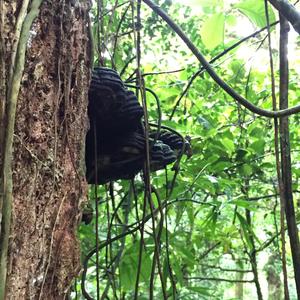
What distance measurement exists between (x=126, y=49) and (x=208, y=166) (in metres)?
0.69

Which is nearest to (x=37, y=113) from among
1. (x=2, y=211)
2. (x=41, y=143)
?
(x=41, y=143)

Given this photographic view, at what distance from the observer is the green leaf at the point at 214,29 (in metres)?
1.08

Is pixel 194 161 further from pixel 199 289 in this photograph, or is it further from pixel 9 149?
pixel 9 149

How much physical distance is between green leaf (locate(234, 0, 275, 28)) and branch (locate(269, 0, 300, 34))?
351 mm

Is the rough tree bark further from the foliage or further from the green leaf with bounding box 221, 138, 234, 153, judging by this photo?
the green leaf with bounding box 221, 138, 234, 153

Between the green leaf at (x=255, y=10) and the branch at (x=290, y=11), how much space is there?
351mm

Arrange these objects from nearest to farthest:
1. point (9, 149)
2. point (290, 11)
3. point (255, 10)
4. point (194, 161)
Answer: point (9, 149), point (290, 11), point (255, 10), point (194, 161)

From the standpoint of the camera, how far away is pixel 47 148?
0.58 m

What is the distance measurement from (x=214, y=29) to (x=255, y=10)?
0.12 metres

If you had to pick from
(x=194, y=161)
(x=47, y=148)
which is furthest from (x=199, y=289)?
(x=47, y=148)

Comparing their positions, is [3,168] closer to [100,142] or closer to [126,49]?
[100,142]

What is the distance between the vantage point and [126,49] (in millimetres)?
1848

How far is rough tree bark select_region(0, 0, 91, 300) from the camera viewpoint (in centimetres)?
52

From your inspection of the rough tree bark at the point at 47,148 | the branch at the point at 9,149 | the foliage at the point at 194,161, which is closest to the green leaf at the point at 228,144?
the foliage at the point at 194,161
